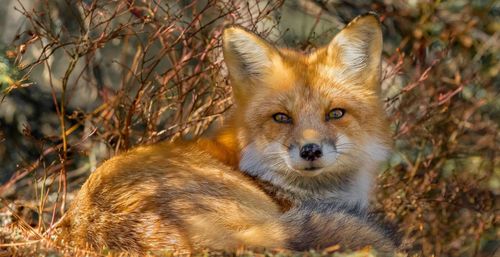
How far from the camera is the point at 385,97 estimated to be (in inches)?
194

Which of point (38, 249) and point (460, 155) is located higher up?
point (460, 155)

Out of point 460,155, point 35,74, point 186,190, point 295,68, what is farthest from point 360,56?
point 35,74

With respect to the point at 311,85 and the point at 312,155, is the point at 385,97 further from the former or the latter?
the point at 312,155

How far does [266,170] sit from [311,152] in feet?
1.03

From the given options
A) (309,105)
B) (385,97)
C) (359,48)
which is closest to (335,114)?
(309,105)

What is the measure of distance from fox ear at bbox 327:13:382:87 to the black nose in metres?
0.49

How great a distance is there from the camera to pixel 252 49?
3.24m

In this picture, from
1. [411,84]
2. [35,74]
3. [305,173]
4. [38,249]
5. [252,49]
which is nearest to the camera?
[38,249]

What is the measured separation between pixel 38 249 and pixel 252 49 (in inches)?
50.4

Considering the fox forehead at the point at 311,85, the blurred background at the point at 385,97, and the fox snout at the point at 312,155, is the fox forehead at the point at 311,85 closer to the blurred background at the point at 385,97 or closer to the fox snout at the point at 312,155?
the fox snout at the point at 312,155

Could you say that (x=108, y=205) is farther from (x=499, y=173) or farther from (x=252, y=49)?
(x=499, y=173)

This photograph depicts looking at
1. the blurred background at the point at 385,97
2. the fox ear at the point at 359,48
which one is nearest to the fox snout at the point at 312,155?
the fox ear at the point at 359,48

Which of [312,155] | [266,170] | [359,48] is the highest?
[359,48]

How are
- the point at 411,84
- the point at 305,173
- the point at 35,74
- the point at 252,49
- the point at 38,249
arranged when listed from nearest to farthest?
the point at 38,249, the point at 305,173, the point at 252,49, the point at 411,84, the point at 35,74
